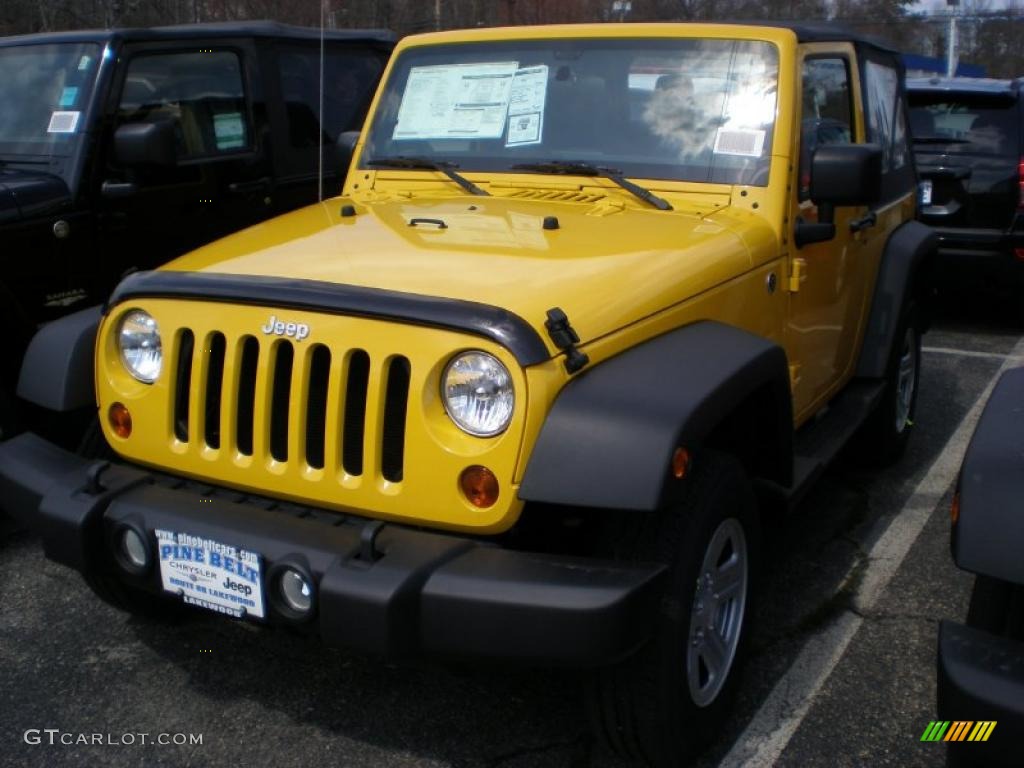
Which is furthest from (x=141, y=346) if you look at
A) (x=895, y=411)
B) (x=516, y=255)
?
(x=895, y=411)

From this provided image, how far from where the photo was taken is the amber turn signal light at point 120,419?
2.93 metres

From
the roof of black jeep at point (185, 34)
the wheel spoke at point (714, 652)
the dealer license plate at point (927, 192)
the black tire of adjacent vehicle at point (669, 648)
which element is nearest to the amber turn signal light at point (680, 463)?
the black tire of adjacent vehicle at point (669, 648)

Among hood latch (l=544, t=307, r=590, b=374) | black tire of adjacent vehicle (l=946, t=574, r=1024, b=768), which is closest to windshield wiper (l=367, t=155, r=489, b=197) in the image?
hood latch (l=544, t=307, r=590, b=374)

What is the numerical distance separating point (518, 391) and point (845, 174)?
1569 millimetres

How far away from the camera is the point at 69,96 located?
513 cm

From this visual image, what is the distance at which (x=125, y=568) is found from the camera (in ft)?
8.91

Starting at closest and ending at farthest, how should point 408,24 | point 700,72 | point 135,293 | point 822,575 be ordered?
point 135,293 < point 700,72 < point 822,575 < point 408,24

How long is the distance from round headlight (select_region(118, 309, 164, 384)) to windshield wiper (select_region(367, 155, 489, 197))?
127cm

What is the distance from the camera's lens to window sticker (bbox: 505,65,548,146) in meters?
3.78

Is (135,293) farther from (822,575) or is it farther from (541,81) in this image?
(822,575)

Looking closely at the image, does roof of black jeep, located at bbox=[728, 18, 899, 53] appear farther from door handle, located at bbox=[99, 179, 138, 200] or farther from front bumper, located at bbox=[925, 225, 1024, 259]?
front bumper, located at bbox=[925, 225, 1024, 259]

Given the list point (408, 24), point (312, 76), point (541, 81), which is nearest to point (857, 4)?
point (408, 24)

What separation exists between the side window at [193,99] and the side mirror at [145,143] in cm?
29

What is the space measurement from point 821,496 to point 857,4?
2926 cm
